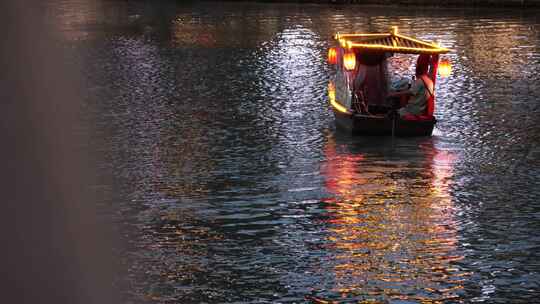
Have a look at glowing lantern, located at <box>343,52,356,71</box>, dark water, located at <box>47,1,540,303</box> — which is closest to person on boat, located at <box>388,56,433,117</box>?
dark water, located at <box>47,1,540,303</box>

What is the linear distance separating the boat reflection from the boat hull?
26cm

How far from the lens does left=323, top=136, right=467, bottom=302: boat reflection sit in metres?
14.3

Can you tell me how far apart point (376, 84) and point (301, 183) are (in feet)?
18.7

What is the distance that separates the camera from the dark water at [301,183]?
571 inches

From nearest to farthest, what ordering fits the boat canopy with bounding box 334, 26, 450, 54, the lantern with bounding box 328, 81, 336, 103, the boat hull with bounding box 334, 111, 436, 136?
the boat hull with bounding box 334, 111, 436, 136 → the boat canopy with bounding box 334, 26, 450, 54 → the lantern with bounding box 328, 81, 336, 103

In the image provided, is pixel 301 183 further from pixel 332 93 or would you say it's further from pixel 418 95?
pixel 332 93

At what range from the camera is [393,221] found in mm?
17188

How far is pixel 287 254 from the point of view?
15438mm

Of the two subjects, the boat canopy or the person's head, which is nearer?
the boat canopy

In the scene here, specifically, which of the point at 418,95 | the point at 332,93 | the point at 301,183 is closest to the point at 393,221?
the point at 301,183

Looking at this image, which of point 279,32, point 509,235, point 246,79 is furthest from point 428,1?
point 509,235

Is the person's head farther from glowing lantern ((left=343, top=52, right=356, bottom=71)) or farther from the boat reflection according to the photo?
the boat reflection

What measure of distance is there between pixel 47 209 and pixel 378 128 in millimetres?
9778

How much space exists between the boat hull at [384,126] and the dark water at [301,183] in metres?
0.24
